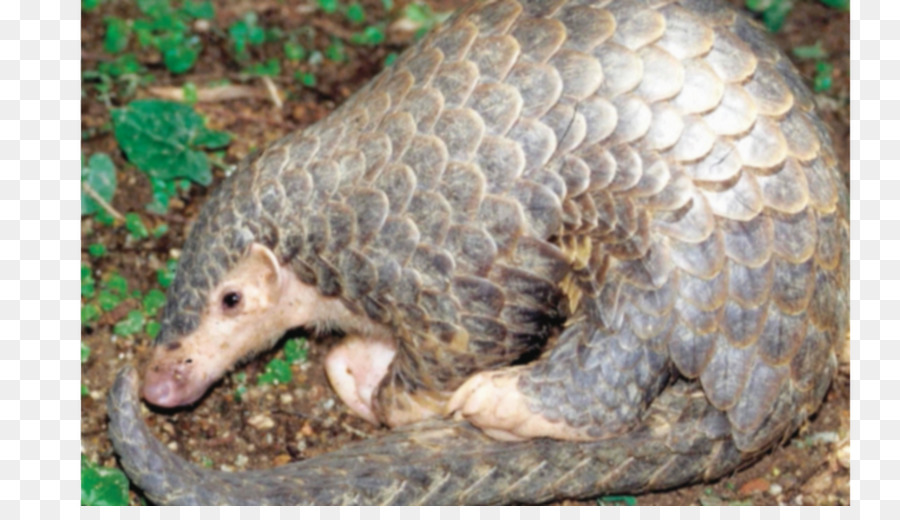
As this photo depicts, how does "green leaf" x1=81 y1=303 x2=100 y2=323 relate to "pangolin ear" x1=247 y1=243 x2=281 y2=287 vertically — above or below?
below

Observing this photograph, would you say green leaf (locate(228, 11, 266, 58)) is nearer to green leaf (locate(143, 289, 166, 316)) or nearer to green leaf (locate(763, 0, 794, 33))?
green leaf (locate(143, 289, 166, 316))

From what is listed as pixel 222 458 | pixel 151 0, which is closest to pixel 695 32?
pixel 222 458

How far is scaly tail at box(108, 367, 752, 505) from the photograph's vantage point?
4.12 meters

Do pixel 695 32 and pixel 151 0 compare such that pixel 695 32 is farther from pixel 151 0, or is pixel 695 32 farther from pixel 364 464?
pixel 151 0

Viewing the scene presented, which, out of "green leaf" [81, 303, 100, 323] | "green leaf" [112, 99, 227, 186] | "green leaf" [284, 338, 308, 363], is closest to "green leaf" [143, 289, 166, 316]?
"green leaf" [81, 303, 100, 323]

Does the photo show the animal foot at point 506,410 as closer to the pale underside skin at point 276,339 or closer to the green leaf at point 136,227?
the pale underside skin at point 276,339

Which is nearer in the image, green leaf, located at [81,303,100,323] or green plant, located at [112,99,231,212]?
green leaf, located at [81,303,100,323]

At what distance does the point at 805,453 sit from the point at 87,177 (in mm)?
3149

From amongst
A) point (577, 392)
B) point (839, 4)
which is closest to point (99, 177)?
point (577, 392)

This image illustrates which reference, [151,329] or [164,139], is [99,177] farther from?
[151,329]

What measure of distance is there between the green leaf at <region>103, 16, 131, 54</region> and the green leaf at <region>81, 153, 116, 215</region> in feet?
3.00

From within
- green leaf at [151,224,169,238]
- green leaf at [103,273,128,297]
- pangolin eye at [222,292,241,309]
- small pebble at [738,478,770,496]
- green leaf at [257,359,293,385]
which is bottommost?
small pebble at [738,478,770,496]

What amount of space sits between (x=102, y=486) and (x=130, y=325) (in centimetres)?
81

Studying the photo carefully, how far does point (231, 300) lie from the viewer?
4660mm
